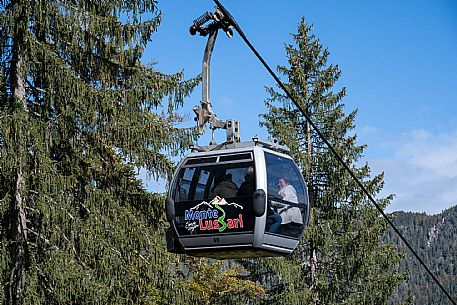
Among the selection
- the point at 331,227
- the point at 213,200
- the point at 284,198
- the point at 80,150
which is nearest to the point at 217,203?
the point at 213,200

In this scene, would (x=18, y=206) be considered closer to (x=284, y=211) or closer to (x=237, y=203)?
(x=237, y=203)

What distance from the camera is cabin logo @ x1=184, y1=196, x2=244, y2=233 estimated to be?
8266mm

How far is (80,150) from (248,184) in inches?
299

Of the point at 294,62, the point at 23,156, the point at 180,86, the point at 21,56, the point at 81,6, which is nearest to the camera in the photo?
the point at 23,156

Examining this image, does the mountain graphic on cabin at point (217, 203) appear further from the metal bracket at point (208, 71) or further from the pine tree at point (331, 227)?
the pine tree at point (331, 227)

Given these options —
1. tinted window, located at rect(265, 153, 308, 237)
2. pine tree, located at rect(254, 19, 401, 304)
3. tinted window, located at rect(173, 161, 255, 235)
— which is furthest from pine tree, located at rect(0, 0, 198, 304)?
pine tree, located at rect(254, 19, 401, 304)

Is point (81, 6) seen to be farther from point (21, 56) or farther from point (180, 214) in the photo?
point (180, 214)

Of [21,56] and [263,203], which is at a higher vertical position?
[21,56]

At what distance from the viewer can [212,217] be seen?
8398mm

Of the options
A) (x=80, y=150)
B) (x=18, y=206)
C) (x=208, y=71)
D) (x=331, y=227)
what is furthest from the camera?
(x=331, y=227)

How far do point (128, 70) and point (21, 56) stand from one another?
244 centimetres

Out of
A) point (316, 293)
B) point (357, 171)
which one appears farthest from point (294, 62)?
point (316, 293)

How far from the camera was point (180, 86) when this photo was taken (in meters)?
15.7

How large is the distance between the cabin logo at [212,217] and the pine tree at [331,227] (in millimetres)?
14700
